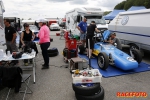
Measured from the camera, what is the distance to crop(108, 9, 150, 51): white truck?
611 cm

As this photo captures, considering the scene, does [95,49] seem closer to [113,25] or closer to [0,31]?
[113,25]

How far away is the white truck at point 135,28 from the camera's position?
6.11m

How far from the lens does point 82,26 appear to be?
28.5ft

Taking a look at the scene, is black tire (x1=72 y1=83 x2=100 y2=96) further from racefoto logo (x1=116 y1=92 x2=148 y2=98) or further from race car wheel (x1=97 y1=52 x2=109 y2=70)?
race car wheel (x1=97 y1=52 x2=109 y2=70)

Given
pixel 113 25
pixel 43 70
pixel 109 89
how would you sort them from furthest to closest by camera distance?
pixel 113 25 → pixel 43 70 → pixel 109 89

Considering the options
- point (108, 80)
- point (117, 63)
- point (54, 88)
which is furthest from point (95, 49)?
point (54, 88)

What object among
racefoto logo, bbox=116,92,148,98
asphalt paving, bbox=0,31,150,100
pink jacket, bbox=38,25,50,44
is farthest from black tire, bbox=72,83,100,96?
pink jacket, bbox=38,25,50,44

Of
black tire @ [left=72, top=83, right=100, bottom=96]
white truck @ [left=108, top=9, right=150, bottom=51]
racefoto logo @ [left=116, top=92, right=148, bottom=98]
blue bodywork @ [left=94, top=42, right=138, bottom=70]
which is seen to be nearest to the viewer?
black tire @ [left=72, top=83, right=100, bottom=96]

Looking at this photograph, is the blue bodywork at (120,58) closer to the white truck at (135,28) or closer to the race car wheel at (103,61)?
the race car wheel at (103,61)

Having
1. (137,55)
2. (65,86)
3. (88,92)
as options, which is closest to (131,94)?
(88,92)

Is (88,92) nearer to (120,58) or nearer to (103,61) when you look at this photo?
(103,61)

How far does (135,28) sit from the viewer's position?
21.7 feet

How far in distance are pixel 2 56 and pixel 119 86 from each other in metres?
3.42

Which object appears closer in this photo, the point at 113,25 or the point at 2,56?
the point at 2,56
